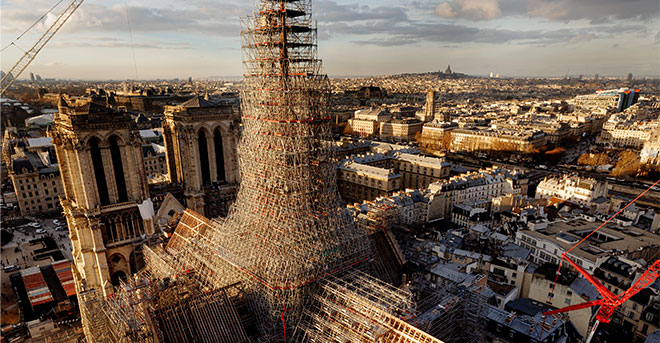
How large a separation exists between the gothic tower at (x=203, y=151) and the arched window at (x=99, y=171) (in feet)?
27.1

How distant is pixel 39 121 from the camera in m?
133

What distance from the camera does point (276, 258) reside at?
79.4ft

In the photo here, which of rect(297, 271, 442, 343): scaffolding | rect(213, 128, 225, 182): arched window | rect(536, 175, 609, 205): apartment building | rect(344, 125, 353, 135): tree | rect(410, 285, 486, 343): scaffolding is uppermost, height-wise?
rect(213, 128, 225, 182): arched window

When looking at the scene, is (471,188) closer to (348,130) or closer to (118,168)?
(118,168)

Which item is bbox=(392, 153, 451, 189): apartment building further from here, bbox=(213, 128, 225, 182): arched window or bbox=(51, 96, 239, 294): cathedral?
bbox=(51, 96, 239, 294): cathedral

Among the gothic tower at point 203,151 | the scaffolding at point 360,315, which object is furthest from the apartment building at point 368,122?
the scaffolding at point 360,315

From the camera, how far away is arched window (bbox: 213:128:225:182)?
4250 cm

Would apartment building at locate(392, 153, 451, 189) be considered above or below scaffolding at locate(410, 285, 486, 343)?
Answer: below

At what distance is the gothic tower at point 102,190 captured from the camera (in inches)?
1265

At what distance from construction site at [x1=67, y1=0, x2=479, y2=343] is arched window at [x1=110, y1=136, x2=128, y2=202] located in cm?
881

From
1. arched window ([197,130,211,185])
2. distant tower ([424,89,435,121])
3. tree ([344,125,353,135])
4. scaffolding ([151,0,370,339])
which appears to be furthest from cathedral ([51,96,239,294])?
distant tower ([424,89,435,121])

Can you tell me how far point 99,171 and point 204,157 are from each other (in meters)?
10.9

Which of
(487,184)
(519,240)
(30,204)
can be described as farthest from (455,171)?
(30,204)

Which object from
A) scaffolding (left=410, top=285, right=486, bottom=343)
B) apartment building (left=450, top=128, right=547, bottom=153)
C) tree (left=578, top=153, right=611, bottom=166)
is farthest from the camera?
apartment building (left=450, top=128, right=547, bottom=153)
